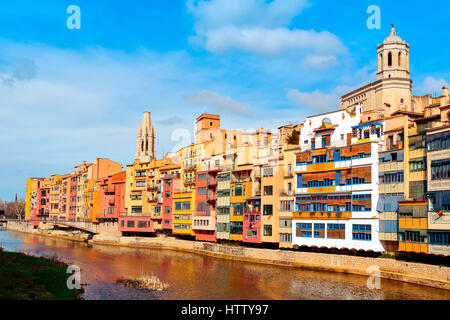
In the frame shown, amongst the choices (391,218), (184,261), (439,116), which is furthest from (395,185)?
(184,261)

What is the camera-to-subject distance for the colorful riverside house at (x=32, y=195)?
159125 millimetres

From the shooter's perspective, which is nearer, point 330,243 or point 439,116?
point 439,116

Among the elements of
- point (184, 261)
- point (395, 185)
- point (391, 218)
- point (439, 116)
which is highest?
point (439, 116)

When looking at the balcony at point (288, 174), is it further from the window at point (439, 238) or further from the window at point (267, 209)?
the window at point (439, 238)

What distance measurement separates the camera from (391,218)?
49812 mm

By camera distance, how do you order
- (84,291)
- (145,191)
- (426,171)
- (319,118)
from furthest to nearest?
1. (145,191)
2. (319,118)
3. (426,171)
4. (84,291)

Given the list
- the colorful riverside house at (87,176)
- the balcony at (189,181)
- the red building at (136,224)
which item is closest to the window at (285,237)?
the balcony at (189,181)

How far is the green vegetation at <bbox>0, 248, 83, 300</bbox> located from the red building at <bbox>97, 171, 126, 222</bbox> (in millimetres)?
55112

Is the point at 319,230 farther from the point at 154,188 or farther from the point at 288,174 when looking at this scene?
the point at 154,188

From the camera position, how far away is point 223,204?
72.8 metres

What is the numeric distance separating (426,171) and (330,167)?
11.9 m

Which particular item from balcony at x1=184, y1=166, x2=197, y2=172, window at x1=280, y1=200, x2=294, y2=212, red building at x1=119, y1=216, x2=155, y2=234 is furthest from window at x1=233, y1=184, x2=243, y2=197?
red building at x1=119, y1=216, x2=155, y2=234

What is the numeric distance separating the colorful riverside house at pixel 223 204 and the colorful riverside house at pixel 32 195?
103 metres

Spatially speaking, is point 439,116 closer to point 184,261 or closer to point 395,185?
point 395,185
